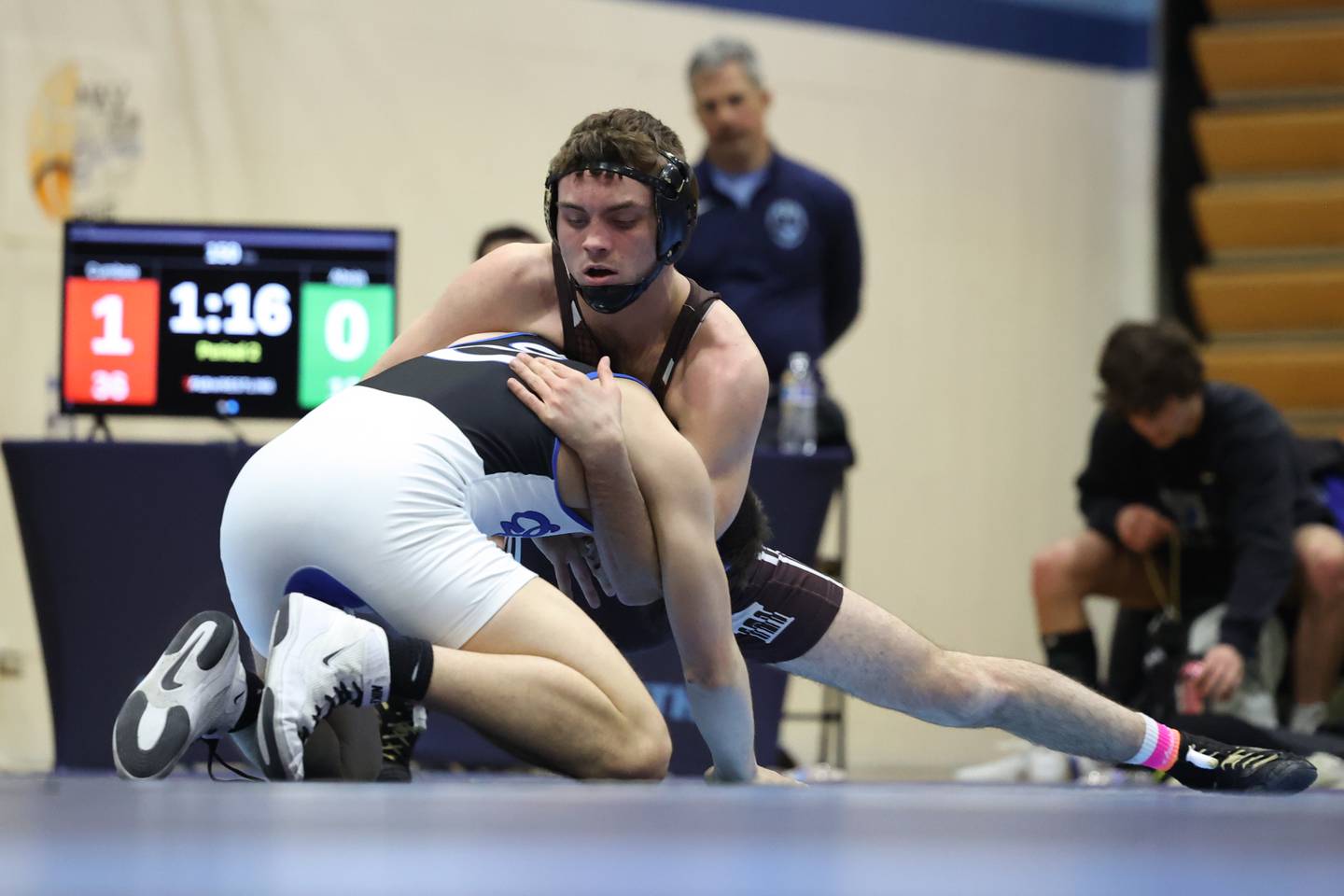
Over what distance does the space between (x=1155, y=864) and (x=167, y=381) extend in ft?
11.2

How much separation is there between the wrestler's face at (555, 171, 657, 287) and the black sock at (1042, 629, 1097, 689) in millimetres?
2433

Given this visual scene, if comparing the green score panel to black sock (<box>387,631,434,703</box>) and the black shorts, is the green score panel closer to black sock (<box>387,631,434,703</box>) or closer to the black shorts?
the black shorts

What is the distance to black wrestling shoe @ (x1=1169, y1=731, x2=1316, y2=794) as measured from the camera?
272 centimetres

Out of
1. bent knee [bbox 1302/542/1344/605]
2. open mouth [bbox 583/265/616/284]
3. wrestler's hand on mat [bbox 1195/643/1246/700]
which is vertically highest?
open mouth [bbox 583/265/616/284]


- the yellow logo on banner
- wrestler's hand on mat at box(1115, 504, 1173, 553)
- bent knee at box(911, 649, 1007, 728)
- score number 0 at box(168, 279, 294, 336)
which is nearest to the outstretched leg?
bent knee at box(911, 649, 1007, 728)

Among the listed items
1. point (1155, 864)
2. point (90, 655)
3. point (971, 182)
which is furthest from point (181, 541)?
point (971, 182)

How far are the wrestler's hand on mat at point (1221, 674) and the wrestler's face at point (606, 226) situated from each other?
2.23m

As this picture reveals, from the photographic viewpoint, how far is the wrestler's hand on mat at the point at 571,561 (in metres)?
2.75

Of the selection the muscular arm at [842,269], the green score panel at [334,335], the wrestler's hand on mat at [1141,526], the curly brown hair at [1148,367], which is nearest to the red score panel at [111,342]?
the green score panel at [334,335]

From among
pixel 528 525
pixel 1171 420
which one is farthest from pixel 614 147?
pixel 1171 420

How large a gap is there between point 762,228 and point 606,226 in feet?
8.44

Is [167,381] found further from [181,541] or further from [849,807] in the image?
[849,807]

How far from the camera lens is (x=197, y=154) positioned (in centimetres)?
571

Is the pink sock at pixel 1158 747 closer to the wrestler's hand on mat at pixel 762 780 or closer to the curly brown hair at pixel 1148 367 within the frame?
the wrestler's hand on mat at pixel 762 780
